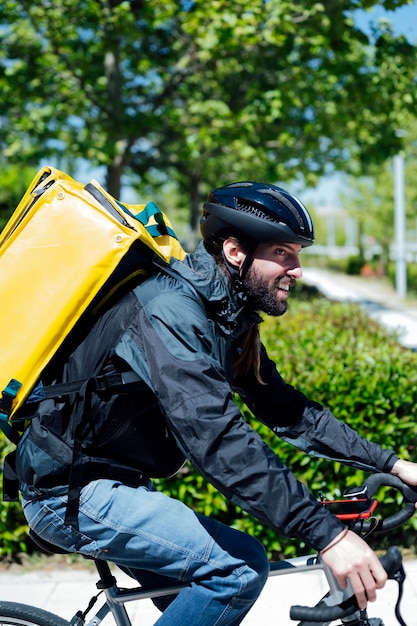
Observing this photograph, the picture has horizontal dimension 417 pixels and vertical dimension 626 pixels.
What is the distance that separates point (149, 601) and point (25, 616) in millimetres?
1629

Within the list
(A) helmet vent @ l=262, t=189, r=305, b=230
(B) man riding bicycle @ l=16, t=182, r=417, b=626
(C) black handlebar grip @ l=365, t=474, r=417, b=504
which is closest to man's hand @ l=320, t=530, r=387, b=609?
(B) man riding bicycle @ l=16, t=182, r=417, b=626

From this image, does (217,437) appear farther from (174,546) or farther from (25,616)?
(25,616)

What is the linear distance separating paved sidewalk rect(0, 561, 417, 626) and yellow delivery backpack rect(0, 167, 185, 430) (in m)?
2.13

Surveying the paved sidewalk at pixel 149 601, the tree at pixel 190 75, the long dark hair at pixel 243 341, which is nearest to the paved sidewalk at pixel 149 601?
the paved sidewalk at pixel 149 601

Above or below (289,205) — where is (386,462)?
below

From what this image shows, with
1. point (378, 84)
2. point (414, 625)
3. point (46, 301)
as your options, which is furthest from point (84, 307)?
point (378, 84)

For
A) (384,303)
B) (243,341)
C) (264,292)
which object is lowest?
(243,341)

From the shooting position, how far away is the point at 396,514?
2.05 meters

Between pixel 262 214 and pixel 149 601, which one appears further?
pixel 149 601

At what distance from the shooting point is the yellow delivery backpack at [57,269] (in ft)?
6.29

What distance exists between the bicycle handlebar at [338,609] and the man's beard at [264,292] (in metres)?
Answer: 0.69

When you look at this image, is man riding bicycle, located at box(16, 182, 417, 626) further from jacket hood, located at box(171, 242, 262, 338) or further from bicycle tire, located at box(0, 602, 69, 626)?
bicycle tire, located at box(0, 602, 69, 626)

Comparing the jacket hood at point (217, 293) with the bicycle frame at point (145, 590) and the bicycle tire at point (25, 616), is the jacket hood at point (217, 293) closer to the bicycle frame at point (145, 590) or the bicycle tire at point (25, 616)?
the bicycle frame at point (145, 590)

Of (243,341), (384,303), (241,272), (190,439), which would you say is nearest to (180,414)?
(190,439)
